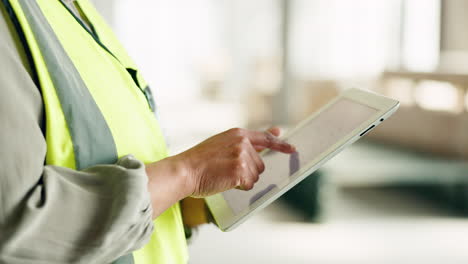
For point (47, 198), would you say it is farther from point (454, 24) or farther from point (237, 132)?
point (454, 24)

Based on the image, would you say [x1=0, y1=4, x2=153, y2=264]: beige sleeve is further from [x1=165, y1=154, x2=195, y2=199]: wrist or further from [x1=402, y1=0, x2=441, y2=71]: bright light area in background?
[x1=402, y1=0, x2=441, y2=71]: bright light area in background

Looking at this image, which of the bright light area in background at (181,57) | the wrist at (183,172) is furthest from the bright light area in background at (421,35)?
the wrist at (183,172)

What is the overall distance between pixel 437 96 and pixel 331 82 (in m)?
0.63

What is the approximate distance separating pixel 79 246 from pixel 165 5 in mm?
2944

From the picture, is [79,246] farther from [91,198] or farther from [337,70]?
[337,70]

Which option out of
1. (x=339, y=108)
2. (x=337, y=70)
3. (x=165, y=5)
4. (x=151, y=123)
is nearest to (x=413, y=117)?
(x=337, y=70)

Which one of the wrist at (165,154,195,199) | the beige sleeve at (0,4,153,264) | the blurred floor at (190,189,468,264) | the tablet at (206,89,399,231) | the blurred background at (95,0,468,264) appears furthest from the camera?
the blurred background at (95,0,468,264)

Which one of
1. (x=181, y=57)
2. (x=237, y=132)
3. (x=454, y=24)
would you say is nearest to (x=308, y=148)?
(x=237, y=132)

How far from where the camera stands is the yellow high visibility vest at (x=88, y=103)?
61 cm

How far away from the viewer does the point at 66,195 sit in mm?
584

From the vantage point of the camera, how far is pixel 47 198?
56 cm

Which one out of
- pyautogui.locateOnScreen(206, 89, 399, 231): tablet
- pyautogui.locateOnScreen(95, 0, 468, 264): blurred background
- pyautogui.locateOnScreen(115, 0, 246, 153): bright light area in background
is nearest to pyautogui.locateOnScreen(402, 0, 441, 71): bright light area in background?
pyautogui.locateOnScreen(95, 0, 468, 264): blurred background

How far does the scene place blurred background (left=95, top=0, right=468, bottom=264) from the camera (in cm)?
314

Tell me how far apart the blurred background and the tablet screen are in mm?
2081
